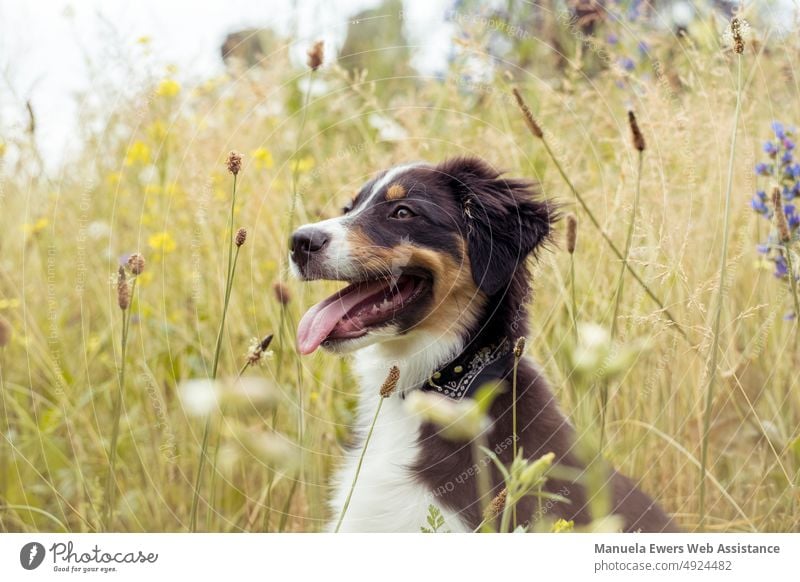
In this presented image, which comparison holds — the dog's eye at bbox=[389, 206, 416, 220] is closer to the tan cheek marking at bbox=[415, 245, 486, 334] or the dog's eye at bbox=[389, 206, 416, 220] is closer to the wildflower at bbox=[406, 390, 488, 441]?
the tan cheek marking at bbox=[415, 245, 486, 334]

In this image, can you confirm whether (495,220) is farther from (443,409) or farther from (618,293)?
(443,409)

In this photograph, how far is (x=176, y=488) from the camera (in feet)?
12.7

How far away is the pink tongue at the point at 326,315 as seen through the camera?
10.8 ft

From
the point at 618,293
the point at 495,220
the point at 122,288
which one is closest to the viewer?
the point at 122,288

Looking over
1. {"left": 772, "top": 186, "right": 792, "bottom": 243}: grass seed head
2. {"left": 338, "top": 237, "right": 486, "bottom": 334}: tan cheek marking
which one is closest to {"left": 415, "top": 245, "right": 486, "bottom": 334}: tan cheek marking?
{"left": 338, "top": 237, "right": 486, "bottom": 334}: tan cheek marking

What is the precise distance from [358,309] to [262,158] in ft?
4.38

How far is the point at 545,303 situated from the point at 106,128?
105 inches

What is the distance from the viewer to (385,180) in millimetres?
3648

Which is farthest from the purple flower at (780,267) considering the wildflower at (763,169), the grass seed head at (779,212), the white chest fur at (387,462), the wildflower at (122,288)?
the wildflower at (122,288)

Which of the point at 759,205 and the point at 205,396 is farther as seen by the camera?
the point at 759,205

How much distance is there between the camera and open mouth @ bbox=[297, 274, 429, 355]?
10.8 feet

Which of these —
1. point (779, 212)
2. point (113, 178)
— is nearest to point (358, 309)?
point (779, 212)
